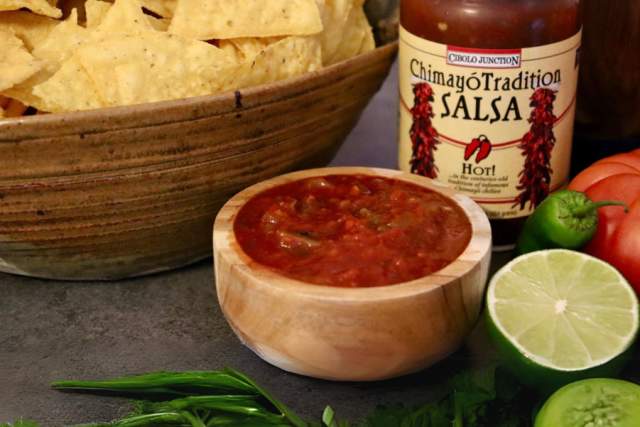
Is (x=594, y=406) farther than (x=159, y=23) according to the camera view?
No

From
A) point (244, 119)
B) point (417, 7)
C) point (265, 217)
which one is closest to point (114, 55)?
point (244, 119)

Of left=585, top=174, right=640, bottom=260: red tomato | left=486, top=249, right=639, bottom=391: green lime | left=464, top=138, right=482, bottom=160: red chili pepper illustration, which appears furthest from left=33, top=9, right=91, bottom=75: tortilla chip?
left=585, top=174, right=640, bottom=260: red tomato

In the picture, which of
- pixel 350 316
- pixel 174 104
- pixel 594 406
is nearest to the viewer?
pixel 594 406

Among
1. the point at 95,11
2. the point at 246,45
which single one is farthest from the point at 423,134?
the point at 95,11

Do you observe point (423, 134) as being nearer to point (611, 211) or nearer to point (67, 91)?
point (611, 211)

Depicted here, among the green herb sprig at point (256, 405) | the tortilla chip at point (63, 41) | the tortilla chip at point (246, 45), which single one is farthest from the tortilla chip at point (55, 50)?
the green herb sprig at point (256, 405)

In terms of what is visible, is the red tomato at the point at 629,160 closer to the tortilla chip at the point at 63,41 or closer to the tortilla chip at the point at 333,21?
the tortilla chip at the point at 333,21
